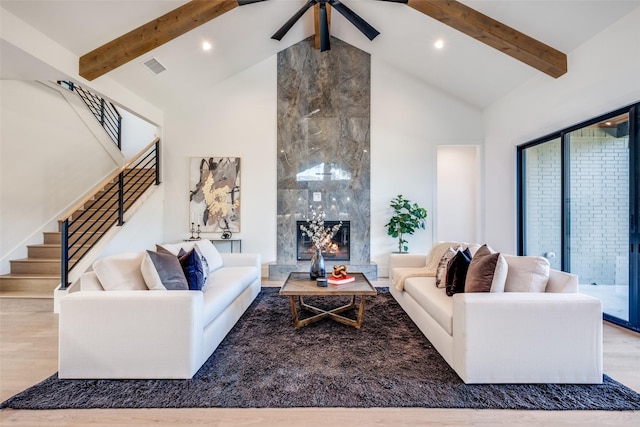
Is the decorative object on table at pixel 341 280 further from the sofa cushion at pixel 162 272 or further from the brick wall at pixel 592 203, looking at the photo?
the brick wall at pixel 592 203

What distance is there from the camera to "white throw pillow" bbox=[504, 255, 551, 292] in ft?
7.37

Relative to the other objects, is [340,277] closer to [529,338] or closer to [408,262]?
[408,262]

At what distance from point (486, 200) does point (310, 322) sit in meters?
4.20

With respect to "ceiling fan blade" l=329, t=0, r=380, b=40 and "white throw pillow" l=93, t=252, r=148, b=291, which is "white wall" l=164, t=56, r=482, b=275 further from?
"white throw pillow" l=93, t=252, r=148, b=291

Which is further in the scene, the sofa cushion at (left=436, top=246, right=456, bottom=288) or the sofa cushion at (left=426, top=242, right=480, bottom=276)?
the sofa cushion at (left=426, top=242, right=480, bottom=276)

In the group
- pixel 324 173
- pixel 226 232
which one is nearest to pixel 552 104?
pixel 324 173

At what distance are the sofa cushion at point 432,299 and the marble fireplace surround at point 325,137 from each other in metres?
2.34

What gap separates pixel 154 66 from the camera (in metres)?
4.38

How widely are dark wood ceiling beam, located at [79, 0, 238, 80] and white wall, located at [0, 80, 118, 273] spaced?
183cm

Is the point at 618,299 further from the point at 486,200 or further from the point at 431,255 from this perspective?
the point at 486,200

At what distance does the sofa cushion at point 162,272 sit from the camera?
93.2 inches

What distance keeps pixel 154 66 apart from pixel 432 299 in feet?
15.6

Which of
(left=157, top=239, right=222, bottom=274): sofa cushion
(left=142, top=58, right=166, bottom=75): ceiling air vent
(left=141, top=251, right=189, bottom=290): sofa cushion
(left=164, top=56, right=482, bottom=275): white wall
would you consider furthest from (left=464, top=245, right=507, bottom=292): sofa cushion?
(left=142, top=58, right=166, bottom=75): ceiling air vent

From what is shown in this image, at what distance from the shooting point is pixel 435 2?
3.64 metres
